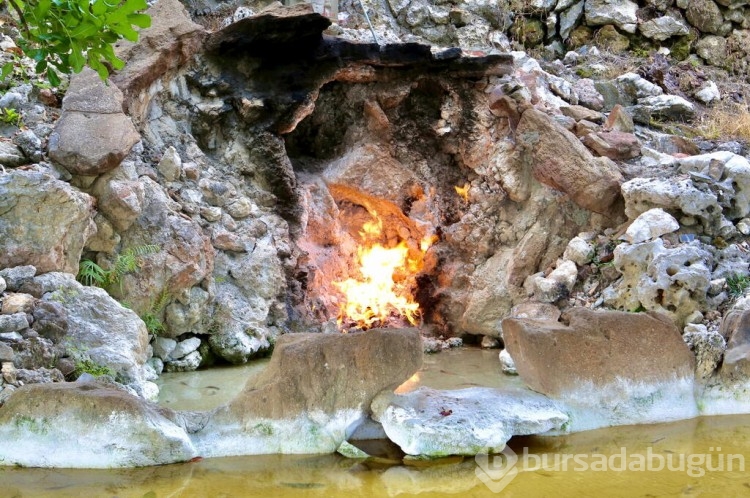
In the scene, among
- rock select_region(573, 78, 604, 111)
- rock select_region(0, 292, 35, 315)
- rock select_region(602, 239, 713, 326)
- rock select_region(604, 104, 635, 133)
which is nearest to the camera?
rock select_region(0, 292, 35, 315)

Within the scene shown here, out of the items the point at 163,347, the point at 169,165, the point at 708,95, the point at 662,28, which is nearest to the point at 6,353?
the point at 163,347

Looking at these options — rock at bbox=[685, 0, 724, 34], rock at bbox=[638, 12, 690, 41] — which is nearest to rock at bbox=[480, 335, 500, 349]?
rock at bbox=[638, 12, 690, 41]

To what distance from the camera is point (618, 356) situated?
3.97 meters

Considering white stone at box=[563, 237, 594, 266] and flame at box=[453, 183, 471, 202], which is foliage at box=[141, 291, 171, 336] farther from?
white stone at box=[563, 237, 594, 266]

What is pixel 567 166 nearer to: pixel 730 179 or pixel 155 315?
pixel 730 179

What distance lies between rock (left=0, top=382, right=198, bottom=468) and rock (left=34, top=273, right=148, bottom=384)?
86 cm

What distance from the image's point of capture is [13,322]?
3.78 meters

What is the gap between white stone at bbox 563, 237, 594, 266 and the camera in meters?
6.05

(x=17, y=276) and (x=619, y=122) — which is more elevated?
(x=619, y=122)

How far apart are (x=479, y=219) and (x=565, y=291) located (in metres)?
1.37

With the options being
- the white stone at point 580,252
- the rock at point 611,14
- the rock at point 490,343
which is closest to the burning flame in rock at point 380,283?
the rock at point 490,343

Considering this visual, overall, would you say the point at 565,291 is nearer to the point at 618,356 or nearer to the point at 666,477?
the point at 618,356

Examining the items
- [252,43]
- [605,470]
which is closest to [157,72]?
[252,43]

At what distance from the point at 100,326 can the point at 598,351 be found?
3057 millimetres
